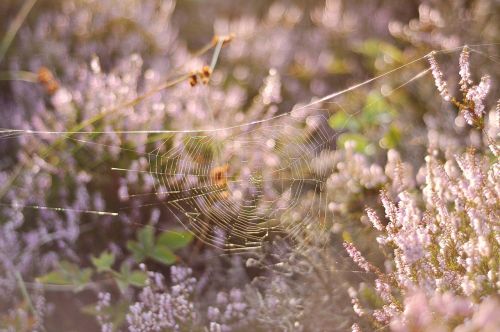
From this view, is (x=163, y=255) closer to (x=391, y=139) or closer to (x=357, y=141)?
(x=357, y=141)

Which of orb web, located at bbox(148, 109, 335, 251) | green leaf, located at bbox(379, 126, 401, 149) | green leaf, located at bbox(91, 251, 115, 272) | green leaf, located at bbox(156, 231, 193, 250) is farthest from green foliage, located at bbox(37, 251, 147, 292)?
green leaf, located at bbox(379, 126, 401, 149)

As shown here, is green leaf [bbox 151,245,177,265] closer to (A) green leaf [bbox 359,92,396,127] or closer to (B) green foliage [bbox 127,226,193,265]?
(B) green foliage [bbox 127,226,193,265]

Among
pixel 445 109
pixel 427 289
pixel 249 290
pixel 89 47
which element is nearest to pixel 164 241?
pixel 249 290

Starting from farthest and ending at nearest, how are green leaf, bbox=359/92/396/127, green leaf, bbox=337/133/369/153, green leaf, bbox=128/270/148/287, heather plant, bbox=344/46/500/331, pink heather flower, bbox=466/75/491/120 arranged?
green leaf, bbox=359/92/396/127
green leaf, bbox=337/133/369/153
green leaf, bbox=128/270/148/287
pink heather flower, bbox=466/75/491/120
heather plant, bbox=344/46/500/331

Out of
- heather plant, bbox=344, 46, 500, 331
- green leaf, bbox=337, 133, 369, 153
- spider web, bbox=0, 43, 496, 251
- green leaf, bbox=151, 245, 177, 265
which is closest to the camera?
heather plant, bbox=344, 46, 500, 331

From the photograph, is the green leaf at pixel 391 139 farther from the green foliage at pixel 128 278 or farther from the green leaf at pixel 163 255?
the green foliage at pixel 128 278

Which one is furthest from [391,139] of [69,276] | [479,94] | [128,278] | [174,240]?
[69,276]

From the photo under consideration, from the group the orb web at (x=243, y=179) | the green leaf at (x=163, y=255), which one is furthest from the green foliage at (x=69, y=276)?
the orb web at (x=243, y=179)

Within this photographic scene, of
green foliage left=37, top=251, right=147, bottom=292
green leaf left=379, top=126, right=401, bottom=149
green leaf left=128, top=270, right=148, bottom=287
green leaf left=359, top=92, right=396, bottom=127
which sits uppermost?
green leaf left=359, top=92, right=396, bottom=127
